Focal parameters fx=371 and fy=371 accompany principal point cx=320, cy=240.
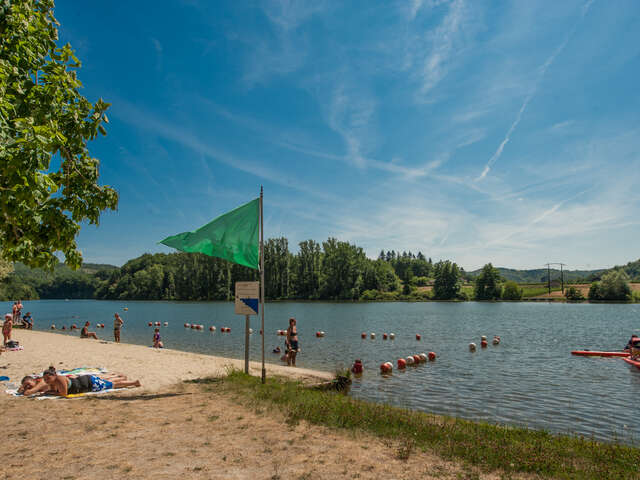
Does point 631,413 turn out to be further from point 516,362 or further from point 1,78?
point 1,78

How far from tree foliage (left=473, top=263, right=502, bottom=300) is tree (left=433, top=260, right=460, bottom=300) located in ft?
21.7

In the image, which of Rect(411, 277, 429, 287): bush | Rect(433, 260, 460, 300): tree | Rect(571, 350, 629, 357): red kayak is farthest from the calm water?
Rect(411, 277, 429, 287): bush

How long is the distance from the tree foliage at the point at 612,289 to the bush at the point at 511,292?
1769 centimetres

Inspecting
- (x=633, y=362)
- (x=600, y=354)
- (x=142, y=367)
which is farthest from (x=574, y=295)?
(x=142, y=367)

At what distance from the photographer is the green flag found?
10086 mm

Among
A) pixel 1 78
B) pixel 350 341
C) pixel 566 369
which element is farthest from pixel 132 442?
pixel 350 341

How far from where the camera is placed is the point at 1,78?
16.7 ft

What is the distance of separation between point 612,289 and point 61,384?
118 meters

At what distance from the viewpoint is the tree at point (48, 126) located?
18.8 feet

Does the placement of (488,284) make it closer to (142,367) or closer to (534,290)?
(534,290)

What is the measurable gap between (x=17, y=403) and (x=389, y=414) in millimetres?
8363

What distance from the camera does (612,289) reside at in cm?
9456

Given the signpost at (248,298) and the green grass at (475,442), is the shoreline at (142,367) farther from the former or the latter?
the green grass at (475,442)

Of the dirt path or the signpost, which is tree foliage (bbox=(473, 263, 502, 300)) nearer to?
the signpost
